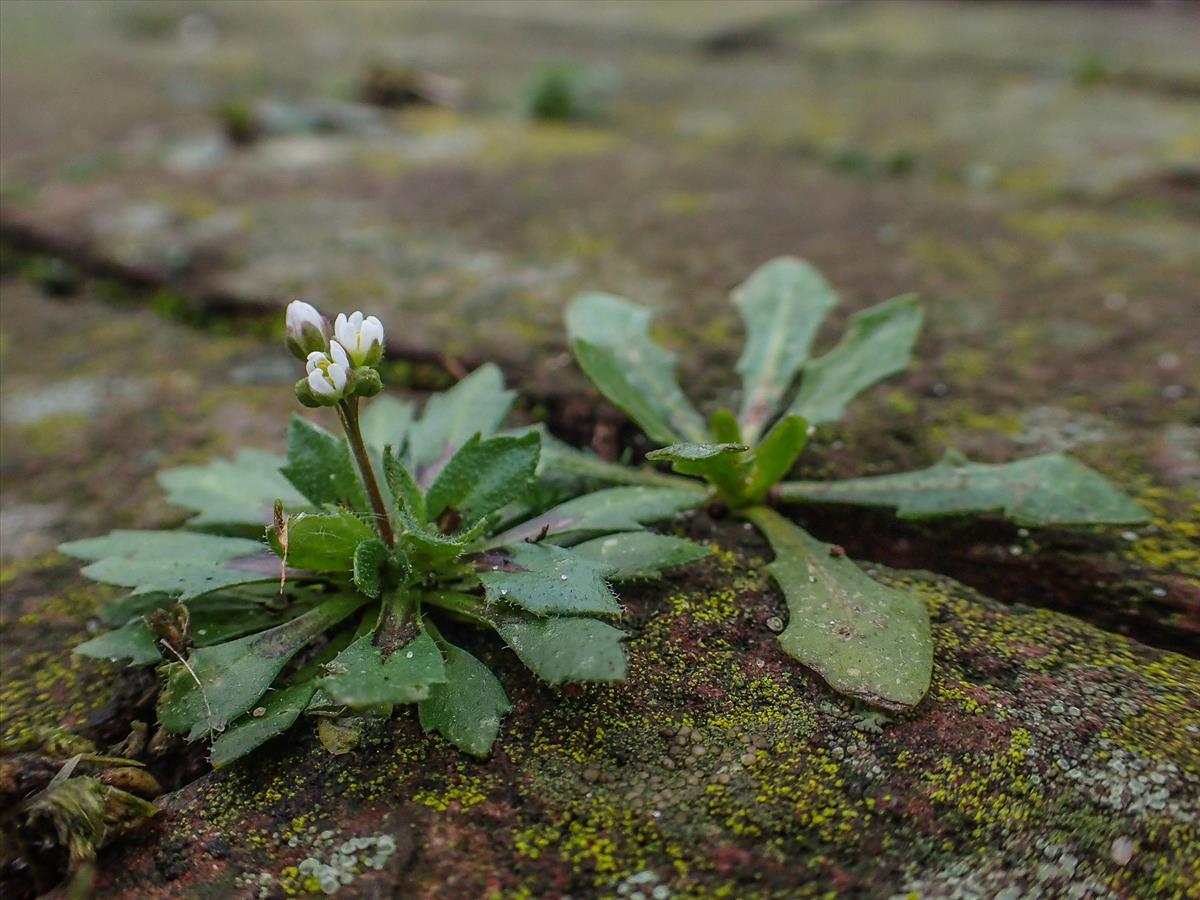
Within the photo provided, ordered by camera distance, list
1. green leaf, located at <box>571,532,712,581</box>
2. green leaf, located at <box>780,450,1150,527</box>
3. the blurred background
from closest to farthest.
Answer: green leaf, located at <box>571,532,712,581</box> → green leaf, located at <box>780,450,1150,527</box> → the blurred background

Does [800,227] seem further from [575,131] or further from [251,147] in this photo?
[251,147]

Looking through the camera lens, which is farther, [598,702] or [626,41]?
[626,41]

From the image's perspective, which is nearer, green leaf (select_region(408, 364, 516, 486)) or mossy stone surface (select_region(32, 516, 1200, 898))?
mossy stone surface (select_region(32, 516, 1200, 898))

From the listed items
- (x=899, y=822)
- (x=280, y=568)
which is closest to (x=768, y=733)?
(x=899, y=822)

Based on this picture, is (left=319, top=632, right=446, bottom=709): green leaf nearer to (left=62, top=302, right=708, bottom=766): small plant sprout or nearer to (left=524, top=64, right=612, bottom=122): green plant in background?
(left=62, top=302, right=708, bottom=766): small plant sprout

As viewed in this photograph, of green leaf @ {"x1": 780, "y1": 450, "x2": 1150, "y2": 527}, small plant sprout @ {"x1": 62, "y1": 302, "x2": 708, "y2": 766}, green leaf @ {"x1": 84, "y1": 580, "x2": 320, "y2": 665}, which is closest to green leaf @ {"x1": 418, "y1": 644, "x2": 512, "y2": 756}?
small plant sprout @ {"x1": 62, "y1": 302, "x2": 708, "y2": 766}

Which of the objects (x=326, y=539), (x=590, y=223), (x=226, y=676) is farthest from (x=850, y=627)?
(x=590, y=223)
